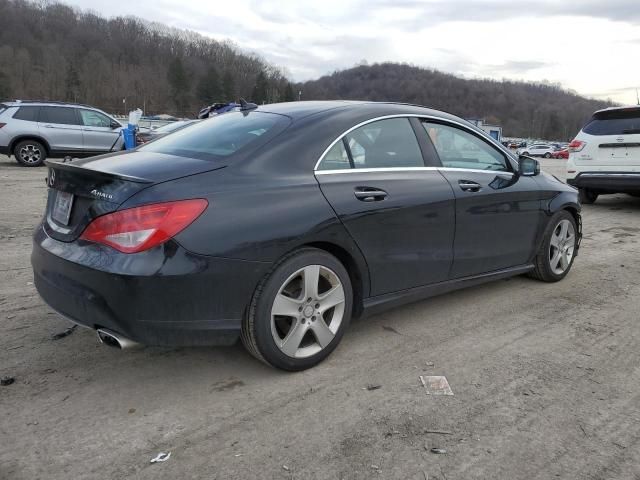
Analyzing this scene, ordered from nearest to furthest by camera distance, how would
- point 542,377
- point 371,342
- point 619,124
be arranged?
point 542,377
point 371,342
point 619,124

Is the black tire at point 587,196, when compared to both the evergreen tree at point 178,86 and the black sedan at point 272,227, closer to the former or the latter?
the black sedan at point 272,227

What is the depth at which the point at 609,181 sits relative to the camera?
8.94m

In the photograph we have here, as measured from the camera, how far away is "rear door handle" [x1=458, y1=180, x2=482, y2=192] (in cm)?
390

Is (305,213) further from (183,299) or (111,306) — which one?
(111,306)

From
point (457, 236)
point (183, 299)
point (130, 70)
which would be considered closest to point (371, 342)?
point (457, 236)

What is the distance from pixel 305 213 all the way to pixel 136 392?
1.32 m

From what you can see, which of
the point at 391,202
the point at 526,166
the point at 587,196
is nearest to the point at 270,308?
the point at 391,202

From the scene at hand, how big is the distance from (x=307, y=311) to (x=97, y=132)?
1363cm

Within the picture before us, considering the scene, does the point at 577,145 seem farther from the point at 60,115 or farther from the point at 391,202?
the point at 60,115

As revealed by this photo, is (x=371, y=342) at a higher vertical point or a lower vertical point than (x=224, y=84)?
lower

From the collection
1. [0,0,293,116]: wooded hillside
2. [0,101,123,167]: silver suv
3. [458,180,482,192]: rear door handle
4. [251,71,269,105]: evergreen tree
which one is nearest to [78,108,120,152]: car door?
[0,101,123,167]: silver suv

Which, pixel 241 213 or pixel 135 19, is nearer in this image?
pixel 241 213

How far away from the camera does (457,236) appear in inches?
152

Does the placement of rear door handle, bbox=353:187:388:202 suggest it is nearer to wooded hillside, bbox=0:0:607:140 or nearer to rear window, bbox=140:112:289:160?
rear window, bbox=140:112:289:160
